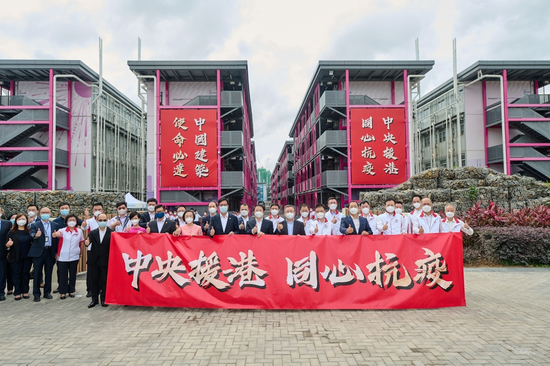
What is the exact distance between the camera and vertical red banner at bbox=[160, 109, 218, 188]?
77.0ft

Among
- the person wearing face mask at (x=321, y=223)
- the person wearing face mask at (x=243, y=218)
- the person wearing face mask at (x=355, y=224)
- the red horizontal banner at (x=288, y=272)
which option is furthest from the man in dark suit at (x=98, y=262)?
the person wearing face mask at (x=355, y=224)

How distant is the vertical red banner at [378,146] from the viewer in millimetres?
23906

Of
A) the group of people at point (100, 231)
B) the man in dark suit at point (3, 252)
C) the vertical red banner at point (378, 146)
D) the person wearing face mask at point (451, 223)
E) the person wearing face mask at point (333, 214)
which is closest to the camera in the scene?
the group of people at point (100, 231)

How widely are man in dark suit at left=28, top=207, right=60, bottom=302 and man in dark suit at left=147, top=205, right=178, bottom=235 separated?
2363 mm

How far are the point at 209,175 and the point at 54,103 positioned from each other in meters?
13.5

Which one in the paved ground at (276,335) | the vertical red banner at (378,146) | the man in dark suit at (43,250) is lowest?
the paved ground at (276,335)

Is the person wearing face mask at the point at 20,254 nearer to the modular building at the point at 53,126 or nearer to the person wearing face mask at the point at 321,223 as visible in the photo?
the person wearing face mask at the point at 321,223

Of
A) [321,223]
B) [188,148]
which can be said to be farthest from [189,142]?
[321,223]

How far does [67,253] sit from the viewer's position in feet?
21.4

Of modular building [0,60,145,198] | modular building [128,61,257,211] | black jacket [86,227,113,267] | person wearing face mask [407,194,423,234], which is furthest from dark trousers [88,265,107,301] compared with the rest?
modular building [0,60,145,198]

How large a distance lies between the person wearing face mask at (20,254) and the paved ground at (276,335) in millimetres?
510

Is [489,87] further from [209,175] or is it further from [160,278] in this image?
[160,278]

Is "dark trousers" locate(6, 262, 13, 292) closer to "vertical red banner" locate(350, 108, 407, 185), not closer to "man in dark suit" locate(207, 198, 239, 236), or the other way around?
"man in dark suit" locate(207, 198, 239, 236)

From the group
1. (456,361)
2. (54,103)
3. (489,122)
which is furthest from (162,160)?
(489,122)
